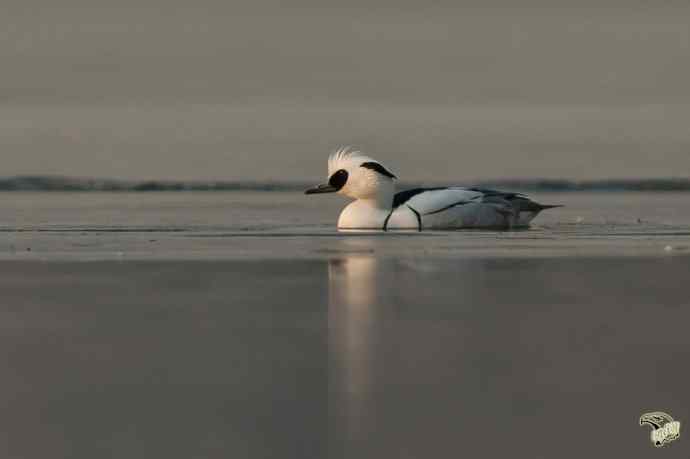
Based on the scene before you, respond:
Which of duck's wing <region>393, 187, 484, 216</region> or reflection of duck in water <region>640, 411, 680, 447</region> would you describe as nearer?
reflection of duck in water <region>640, 411, 680, 447</region>

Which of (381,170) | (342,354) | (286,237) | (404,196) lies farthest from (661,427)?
(381,170)

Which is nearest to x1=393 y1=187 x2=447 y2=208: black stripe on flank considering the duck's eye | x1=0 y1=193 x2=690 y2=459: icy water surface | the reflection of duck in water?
the duck's eye

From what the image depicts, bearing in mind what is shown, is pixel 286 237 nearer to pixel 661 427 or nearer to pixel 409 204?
pixel 409 204

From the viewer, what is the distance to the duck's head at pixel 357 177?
22.2 m

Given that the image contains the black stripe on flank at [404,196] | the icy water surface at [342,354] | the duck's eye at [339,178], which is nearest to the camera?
the icy water surface at [342,354]

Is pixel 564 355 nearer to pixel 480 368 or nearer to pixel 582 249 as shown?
pixel 480 368

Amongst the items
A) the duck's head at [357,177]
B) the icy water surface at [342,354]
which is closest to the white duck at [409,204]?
the duck's head at [357,177]

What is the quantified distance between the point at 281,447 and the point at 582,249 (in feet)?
37.0

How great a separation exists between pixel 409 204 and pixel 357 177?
1.00 meters

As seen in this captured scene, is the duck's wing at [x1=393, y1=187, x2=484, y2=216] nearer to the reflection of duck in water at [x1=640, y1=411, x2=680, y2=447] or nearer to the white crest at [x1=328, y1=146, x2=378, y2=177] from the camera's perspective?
the white crest at [x1=328, y1=146, x2=378, y2=177]

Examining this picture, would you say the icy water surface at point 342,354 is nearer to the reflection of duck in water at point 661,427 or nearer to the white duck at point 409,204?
the reflection of duck in water at point 661,427

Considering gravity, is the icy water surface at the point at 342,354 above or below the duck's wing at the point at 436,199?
below

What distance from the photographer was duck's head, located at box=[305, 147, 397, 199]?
72.7 ft

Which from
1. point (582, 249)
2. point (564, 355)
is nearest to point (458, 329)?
point (564, 355)
